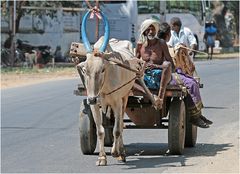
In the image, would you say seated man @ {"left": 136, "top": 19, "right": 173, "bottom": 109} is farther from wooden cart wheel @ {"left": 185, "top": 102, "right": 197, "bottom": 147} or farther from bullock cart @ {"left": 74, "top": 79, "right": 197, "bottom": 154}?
wooden cart wheel @ {"left": 185, "top": 102, "right": 197, "bottom": 147}

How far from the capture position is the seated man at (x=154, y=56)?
10109 mm

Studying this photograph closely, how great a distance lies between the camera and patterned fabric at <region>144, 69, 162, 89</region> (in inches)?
402

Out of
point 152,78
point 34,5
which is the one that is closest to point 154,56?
point 152,78

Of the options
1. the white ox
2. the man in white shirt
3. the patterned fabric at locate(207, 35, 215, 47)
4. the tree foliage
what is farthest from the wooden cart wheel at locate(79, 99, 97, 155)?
the patterned fabric at locate(207, 35, 215, 47)

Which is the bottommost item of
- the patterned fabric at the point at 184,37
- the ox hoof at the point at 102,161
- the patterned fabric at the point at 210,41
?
the patterned fabric at the point at 210,41

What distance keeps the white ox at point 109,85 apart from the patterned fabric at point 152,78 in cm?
37

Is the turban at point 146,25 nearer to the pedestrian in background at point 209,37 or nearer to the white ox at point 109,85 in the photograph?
the white ox at point 109,85

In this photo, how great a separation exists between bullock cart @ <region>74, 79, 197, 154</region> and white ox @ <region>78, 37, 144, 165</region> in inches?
14.5

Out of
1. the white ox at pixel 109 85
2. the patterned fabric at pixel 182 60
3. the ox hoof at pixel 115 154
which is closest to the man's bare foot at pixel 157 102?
the white ox at pixel 109 85

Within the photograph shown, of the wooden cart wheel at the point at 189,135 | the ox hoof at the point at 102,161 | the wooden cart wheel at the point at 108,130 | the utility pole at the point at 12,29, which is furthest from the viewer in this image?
the utility pole at the point at 12,29

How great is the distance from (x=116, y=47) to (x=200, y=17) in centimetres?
3141

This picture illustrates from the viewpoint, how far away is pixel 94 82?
8.73m

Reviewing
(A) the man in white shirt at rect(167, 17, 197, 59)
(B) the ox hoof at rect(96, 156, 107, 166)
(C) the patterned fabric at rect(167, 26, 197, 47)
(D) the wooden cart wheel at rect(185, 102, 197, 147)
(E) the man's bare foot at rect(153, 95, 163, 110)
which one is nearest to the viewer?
(B) the ox hoof at rect(96, 156, 107, 166)

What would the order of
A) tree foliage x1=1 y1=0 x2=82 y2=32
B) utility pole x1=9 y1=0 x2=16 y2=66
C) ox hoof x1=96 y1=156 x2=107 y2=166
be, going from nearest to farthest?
1. ox hoof x1=96 y1=156 x2=107 y2=166
2. utility pole x1=9 y1=0 x2=16 y2=66
3. tree foliage x1=1 y1=0 x2=82 y2=32
